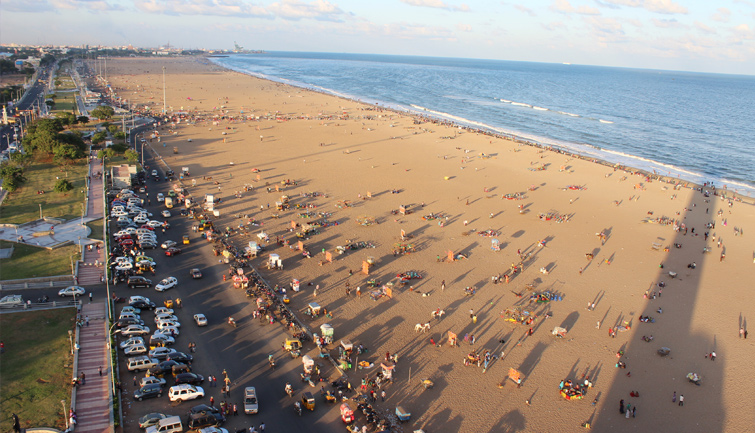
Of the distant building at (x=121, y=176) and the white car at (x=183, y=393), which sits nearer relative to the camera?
the white car at (x=183, y=393)

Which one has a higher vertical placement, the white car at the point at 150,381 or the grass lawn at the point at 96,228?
the grass lawn at the point at 96,228

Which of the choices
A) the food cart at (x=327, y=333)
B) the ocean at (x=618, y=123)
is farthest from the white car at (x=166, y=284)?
the ocean at (x=618, y=123)

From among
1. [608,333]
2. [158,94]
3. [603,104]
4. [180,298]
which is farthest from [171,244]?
[603,104]

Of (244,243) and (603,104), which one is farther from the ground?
(603,104)

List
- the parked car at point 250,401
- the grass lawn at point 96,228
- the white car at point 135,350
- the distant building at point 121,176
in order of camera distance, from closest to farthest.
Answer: the parked car at point 250,401 < the white car at point 135,350 < the grass lawn at point 96,228 < the distant building at point 121,176

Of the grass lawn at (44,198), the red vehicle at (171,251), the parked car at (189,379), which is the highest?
the grass lawn at (44,198)

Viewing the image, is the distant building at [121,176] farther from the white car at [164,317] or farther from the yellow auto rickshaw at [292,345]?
the yellow auto rickshaw at [292,345]

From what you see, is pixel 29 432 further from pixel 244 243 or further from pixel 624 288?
pixel 624 288

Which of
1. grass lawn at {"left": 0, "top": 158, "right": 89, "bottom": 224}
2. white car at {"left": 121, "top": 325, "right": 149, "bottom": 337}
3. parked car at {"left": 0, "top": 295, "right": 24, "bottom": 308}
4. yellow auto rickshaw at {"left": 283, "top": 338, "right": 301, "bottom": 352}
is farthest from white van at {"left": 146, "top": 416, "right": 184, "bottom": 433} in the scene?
grass lawn at {"left": 0, "top": 158, "right": 89, "bottom": 224}
